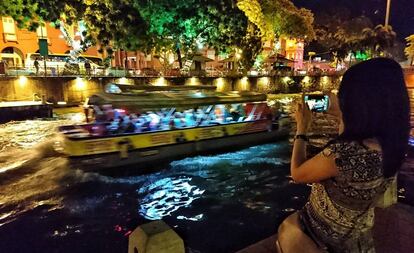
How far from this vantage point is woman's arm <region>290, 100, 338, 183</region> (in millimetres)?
1955

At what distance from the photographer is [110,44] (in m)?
29.2

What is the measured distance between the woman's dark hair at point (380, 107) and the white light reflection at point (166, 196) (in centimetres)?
796

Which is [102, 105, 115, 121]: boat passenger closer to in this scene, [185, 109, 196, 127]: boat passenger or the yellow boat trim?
the yellow boat trim

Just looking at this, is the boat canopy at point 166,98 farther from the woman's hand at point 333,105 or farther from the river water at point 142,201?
the woman's hand at point 333,105

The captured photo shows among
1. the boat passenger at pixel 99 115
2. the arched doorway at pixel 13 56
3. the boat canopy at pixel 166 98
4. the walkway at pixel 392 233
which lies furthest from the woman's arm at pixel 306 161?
the arched doorway at pixel 13 56

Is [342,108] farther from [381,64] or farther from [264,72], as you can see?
[264,72]

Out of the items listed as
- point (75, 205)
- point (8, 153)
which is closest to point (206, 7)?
point (8, 153)

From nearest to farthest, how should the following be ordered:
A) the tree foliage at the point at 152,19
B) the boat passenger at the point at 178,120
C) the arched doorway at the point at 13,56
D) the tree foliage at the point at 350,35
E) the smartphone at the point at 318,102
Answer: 1. the smartphone at the point at 318,102
2. the boat passenger at the point at 178,120
3. the tree foliage at the point at 152,19
4. the arched doorway at the point at 13,56
5. the tree foliage at the point at 350,35

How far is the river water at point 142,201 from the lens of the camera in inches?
311

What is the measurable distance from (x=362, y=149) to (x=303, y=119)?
0.58 metres

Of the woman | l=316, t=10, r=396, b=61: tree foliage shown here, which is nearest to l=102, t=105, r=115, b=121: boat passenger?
the woman

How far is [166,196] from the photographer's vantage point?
34.9 feet

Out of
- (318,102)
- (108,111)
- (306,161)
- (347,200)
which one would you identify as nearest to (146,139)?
(108,111)

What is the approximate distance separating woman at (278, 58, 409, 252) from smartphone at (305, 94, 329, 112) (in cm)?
63
